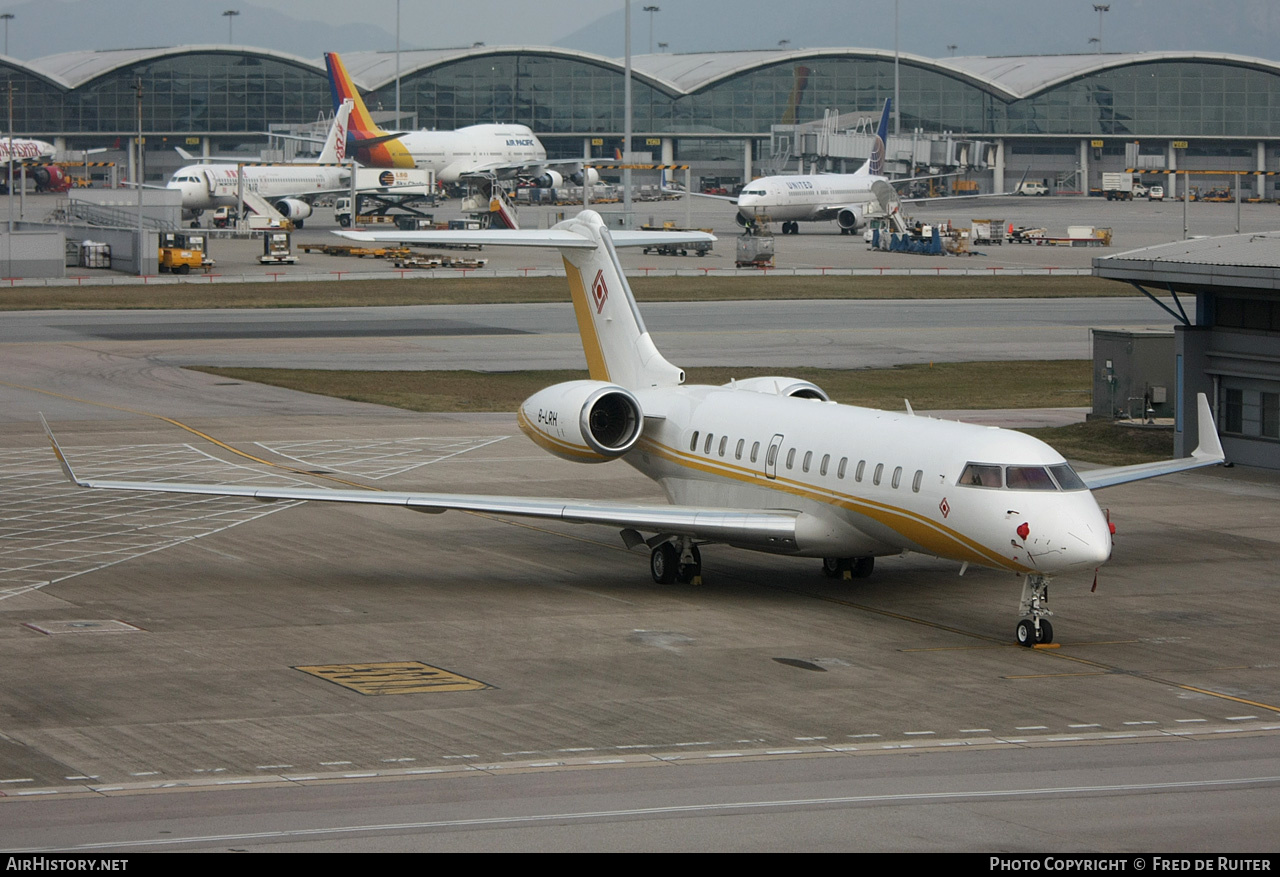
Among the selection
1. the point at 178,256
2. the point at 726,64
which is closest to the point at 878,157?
the point at 178,256

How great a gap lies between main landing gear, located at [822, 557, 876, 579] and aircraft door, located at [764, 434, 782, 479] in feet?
6.79

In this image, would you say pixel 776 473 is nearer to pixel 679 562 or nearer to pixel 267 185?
pixel 679 562

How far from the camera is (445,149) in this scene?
145500 mm

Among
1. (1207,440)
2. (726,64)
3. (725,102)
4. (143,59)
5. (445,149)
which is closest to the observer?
(1207,440)

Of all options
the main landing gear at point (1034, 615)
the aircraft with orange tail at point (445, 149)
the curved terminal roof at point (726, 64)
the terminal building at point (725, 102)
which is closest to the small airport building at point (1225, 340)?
the main landing gear at point (1034, 615)

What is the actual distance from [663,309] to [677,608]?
5270cm

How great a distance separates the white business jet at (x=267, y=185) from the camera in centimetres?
12719

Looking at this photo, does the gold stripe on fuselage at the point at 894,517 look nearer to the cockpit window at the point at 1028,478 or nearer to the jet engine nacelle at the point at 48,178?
the cockpit window at the point at 1028,478

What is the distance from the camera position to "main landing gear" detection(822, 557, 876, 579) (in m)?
27.4

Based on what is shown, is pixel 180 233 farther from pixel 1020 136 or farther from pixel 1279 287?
pixel 1020 136

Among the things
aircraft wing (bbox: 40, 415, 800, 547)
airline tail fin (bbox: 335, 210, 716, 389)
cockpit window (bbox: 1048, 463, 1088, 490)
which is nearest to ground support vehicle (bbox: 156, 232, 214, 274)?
airline tail fin (bbox: 335, 210, 716, 389)

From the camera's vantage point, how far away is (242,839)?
14312 mm

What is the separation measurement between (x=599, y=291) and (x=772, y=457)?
22.3ft

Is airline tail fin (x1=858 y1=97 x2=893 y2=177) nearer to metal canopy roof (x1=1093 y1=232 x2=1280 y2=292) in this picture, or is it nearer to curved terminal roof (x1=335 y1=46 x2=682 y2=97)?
curved terminal roof (x1=335 y1=46 x2=682 y2=97)
